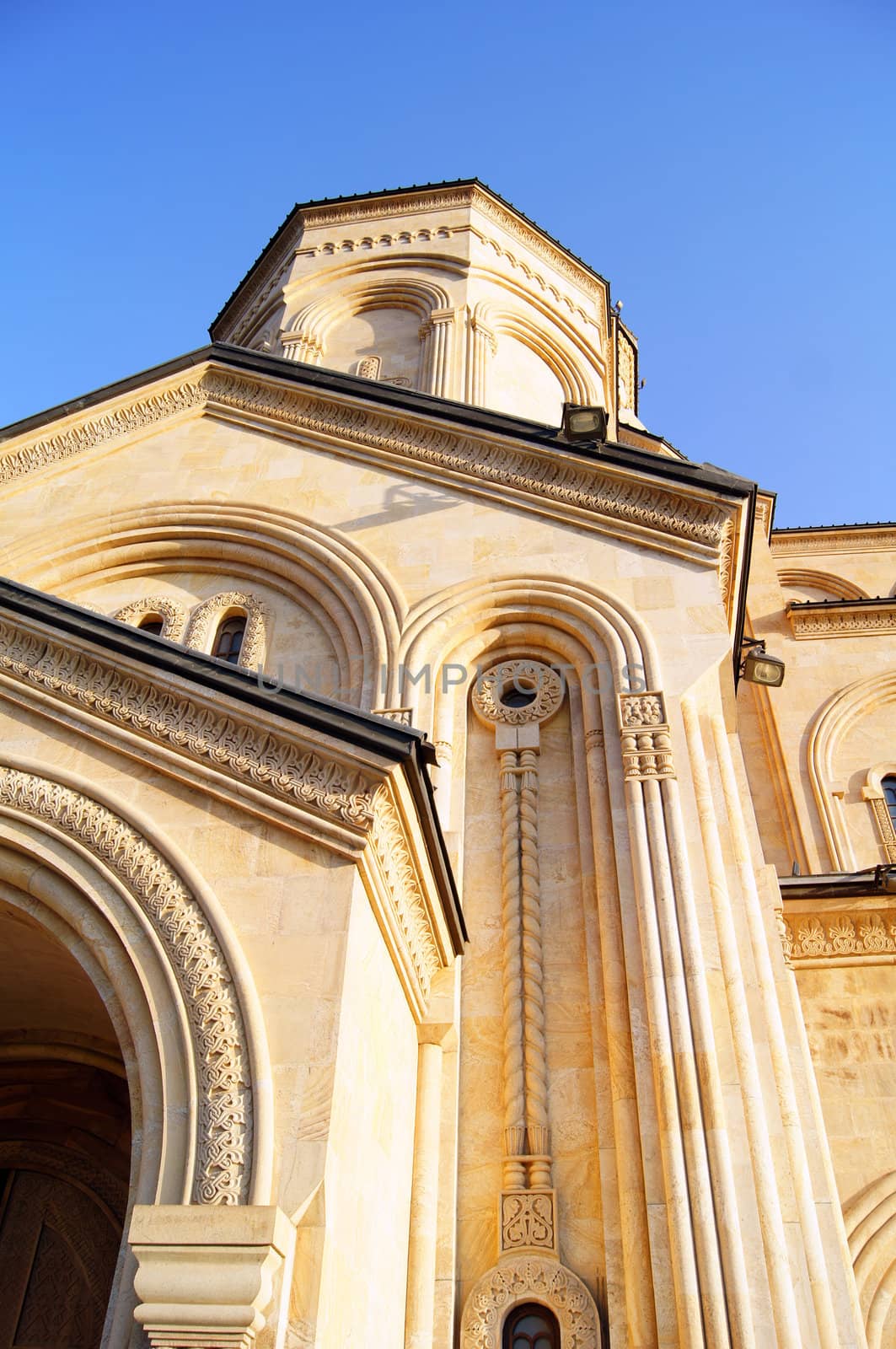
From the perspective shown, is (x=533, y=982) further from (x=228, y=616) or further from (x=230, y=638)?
(x=228, y=616)

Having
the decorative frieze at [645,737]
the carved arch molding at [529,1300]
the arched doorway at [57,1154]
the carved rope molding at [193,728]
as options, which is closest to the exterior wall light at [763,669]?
the decorative frieze at [645,737]

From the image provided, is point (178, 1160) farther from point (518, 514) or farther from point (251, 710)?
point (518, 514)

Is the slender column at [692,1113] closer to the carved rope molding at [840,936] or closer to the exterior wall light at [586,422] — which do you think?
the carved rope molding at [840,936]

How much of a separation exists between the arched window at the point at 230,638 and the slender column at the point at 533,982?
3270mm

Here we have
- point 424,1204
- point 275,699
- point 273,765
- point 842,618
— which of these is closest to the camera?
point 273,765

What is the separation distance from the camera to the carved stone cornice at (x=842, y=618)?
15656mm

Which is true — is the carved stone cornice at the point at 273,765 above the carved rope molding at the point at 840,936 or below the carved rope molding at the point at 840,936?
below

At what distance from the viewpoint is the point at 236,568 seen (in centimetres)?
1114

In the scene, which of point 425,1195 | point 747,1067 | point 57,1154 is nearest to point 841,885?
point 747,1067

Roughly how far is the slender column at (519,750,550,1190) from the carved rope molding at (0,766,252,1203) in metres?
2.88

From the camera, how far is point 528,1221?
6828 mm

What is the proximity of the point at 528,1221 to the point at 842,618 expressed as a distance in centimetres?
1122

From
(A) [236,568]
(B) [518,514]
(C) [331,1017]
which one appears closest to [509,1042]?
(C) [331,1017]

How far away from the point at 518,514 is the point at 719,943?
4.75m
